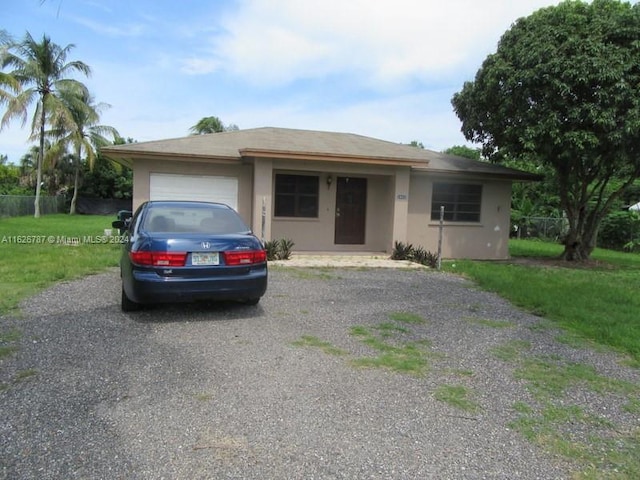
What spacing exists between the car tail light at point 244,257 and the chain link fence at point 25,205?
84.7ft

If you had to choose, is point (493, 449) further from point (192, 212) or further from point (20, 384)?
point (192, 212)

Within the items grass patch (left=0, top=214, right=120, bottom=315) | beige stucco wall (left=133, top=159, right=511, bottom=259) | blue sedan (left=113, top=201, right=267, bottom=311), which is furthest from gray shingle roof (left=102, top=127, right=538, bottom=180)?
blue sedan (left=113, top=201, right=267, bottom=311)

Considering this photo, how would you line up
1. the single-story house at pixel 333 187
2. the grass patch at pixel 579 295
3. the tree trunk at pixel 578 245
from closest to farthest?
the grass patch at pixel 579 295 → the single-story house at pixel 333 187 → the tree trunk at pixel 578 245

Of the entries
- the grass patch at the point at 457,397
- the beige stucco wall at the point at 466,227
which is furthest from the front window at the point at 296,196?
the grass patch at the point at 457,397

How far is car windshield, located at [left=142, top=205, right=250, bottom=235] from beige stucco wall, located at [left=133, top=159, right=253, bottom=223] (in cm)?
642

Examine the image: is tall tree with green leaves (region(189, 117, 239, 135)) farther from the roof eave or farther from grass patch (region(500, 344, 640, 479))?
grass patch (region(500, 344, 640, 479))

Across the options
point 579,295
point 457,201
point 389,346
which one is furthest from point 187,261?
point 457,201

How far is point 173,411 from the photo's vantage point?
339cm

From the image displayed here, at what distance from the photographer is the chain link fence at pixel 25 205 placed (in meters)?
26.6

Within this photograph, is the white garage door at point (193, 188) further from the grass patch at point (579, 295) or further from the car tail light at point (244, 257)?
the car tail light at point (244, 257)

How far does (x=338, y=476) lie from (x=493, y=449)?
3.50ft

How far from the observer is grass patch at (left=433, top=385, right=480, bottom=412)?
3643 millimetres

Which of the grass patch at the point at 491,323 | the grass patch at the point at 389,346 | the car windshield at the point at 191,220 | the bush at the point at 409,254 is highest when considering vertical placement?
the car windshield at the point at 191,220

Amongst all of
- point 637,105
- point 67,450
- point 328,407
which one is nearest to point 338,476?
point 328,407
